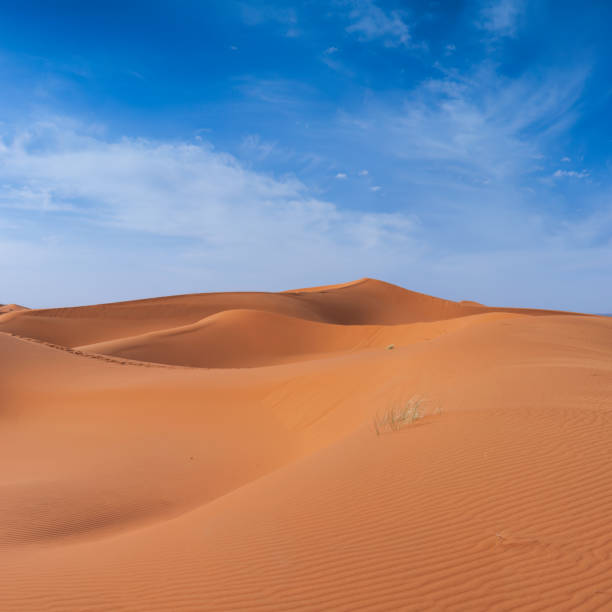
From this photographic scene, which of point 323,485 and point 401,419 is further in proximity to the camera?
point 401,419

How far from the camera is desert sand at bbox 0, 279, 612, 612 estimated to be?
3107 mm

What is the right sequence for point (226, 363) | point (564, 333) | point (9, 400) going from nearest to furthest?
point (9, 400), point (564, 333), point (226, 363)

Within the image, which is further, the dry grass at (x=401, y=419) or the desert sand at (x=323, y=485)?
the dry grass at (x=401, y=419)

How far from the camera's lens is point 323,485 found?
Answer: 502 centimetres

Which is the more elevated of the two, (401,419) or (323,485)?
(401,419)

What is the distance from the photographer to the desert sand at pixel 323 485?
311 cm

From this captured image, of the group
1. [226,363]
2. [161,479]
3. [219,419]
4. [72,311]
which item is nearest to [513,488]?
[161,479]

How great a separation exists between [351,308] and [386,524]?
1871 inches

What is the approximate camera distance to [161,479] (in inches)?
335

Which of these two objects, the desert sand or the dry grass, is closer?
the desert sand

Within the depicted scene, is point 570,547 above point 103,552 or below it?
above

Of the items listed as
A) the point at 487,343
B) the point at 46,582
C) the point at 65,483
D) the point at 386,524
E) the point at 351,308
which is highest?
the point at 351,308

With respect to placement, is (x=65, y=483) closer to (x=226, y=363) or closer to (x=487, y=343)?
(x=487, y=343)

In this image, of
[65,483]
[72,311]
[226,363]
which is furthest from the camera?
[72,311]
